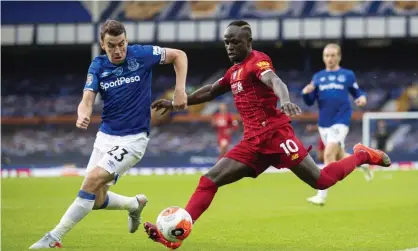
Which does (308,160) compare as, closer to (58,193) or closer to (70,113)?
(58,193)

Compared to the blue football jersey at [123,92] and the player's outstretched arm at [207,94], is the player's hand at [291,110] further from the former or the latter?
the blue football jersey at [123,92]

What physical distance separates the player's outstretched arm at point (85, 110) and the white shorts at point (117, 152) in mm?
485

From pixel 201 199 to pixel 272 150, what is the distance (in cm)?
83

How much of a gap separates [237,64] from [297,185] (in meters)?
10.8

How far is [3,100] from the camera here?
4056cm

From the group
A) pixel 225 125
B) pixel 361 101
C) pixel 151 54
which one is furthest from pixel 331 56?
pixel 225 125

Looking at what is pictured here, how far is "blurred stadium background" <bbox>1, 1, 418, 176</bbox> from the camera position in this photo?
36.7 m

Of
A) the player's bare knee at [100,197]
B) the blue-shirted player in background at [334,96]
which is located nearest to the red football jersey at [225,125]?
the blue-shirted player in background at [334,96]

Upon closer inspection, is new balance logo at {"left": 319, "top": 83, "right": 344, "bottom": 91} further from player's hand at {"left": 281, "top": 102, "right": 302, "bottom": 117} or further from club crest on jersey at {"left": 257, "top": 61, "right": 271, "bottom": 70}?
player's hand at {"left": 281, "top": 102, "right": 302, "bottom": 117}

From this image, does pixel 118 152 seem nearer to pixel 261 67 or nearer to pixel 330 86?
pixel 261 67

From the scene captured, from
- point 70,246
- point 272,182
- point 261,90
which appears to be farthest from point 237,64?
point 272,182

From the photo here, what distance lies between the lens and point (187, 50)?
4353cm

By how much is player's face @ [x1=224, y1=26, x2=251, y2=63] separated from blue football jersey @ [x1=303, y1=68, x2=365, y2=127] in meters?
6.23

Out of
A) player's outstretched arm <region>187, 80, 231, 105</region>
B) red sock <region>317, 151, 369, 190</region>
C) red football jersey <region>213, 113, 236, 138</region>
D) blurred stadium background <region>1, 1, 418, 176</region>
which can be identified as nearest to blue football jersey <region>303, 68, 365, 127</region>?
red sock <region>317, 151, 369, 190</region>
